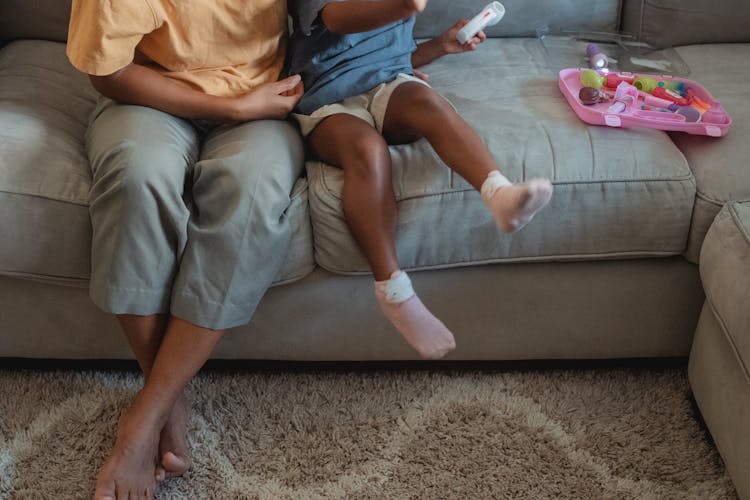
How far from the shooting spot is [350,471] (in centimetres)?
129

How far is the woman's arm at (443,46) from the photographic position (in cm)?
153

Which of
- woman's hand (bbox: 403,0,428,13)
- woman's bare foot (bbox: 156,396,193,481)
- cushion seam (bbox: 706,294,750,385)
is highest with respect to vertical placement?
woman's hand (bbox: 403,0,428,13)

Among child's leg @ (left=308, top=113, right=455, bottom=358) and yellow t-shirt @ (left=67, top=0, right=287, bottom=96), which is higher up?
yellow t-shirt @ (left=67, top=0, right=287, bottom=96)

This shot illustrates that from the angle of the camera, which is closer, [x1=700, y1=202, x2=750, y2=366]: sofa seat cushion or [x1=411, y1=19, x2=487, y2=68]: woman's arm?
[x1=700, y1=202, x2=750, y2=366]: sofa seat cushion

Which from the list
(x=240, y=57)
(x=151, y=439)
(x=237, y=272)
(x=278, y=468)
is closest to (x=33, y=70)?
(x=240, y=57)

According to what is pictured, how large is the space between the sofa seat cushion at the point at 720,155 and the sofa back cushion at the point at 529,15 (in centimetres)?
25

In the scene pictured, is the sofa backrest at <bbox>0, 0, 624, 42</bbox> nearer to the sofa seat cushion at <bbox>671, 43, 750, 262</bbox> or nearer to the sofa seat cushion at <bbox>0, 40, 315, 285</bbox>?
the sofa seat cushion at <bbox>671, 43, 750, 262</bbox>

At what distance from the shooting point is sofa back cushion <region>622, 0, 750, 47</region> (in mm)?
1707

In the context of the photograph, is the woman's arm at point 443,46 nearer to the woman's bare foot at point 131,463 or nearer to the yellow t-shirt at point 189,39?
the yellow t-shirt at point 189,39

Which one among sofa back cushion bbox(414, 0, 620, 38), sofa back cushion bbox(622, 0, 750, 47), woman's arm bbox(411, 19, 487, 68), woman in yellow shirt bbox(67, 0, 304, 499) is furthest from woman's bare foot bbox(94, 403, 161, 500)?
sofa back cushion bbox(622, 0, 750, 47)

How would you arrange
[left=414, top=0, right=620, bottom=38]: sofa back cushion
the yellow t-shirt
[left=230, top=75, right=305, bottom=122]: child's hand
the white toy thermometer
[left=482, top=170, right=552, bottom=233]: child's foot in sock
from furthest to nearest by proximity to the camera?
[left=414, top=0, right=620, bottom=38]: sofa back cushion → the white toy thermometer → [left=230, top=75, right=305, bottom=122]: child's hand → the yellow t-shirt → [left=482, top=170, right=552, bottom=233]: child's foot in sock

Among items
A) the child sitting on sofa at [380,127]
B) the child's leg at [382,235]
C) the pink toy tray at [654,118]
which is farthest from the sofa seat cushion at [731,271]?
the child's leg at [382,235]

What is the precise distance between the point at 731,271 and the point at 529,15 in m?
0.79

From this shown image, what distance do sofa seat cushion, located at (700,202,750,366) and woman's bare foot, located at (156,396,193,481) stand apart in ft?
2.77
